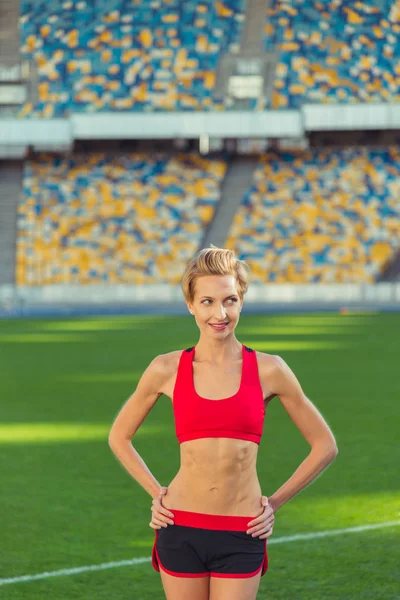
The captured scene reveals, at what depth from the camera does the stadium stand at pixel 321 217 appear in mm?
44062

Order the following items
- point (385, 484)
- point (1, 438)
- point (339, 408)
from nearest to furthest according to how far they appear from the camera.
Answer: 1. point (385, 484)
2. point (1, 438)
3. point (339, 408)

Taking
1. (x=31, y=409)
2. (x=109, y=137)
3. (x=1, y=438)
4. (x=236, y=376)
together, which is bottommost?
(x=109, y=137)

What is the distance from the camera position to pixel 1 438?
11594 millimetres

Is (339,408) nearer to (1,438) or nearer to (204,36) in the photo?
(1,438)

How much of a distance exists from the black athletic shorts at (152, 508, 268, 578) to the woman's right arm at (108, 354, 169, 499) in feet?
0.54

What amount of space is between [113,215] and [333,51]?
34.5 ft

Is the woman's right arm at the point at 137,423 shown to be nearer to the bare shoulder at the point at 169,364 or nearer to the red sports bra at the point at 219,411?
the bare shoulder at the point at 169,364

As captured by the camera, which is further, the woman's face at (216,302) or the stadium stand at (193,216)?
the stadium stand at (193,216)

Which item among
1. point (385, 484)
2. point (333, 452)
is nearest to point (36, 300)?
point (385, 484)

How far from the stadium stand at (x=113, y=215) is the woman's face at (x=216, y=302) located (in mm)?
39972

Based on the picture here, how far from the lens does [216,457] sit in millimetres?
3514

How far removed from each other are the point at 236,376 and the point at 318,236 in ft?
137

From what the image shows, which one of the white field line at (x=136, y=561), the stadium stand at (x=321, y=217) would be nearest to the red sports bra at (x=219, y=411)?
the white field line at (x=136, y=561)

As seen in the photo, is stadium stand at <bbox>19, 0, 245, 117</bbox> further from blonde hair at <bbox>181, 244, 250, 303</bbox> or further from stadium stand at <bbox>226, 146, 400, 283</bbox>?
blonde hair at <bbox>181, 244, 250, 303</bbox>
